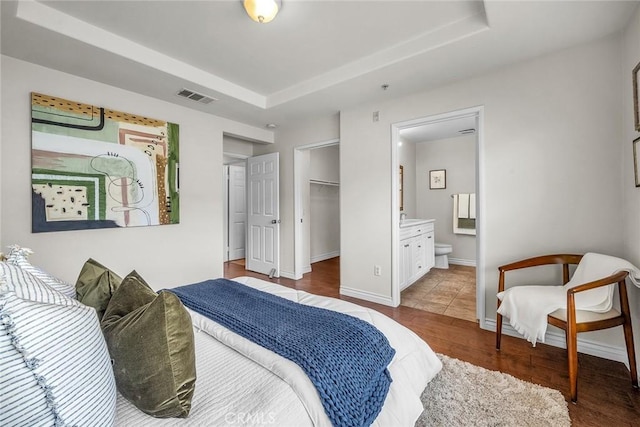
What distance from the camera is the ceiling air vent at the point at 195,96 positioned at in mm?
2920

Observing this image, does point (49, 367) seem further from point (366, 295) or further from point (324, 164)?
point (324, 164)

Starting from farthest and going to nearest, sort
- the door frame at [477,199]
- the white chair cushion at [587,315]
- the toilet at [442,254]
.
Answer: the toilet at [442,254]
the door frame at [477,199]
the white chair cushion at [587,315]

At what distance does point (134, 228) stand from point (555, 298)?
3.78 meters

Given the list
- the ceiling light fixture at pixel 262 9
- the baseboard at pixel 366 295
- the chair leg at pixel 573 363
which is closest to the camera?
the chair leg at pixel 573 363

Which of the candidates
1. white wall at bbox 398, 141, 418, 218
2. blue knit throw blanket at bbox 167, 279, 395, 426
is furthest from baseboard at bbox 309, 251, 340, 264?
blue knit throw blanket at bbox 167, 279, 395, 426

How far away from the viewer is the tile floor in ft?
9.65

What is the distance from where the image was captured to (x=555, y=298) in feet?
5.83

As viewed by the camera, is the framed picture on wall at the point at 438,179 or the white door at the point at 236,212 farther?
the white door at the point at 236,212

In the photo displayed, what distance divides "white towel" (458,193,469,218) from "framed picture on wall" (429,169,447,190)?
1.30 ft

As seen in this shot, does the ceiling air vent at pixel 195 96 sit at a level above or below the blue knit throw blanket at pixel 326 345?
above

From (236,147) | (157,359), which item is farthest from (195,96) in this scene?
(157,359)

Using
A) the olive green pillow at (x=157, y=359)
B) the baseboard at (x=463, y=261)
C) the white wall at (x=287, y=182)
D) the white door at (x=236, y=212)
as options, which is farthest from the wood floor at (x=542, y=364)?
the white door at (x=236, y=212)

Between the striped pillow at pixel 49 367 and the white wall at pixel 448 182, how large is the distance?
5.46 meters

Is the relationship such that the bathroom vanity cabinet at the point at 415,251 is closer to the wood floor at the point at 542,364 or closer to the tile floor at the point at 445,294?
the tile floor at the point at 445,294
